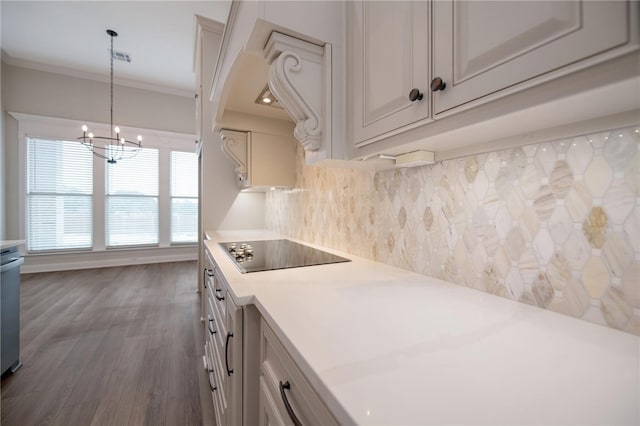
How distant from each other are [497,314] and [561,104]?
0.48m

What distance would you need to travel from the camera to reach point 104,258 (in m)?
4.81

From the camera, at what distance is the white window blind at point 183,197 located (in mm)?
5359

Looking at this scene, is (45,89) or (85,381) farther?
(45,89)

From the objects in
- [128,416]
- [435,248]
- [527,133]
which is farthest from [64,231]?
[527,133]

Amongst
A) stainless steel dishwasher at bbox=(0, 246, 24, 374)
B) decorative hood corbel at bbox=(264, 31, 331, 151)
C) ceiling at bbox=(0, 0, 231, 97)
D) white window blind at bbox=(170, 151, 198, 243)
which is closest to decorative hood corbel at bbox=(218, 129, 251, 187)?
decorative hood corbel at bbox=(264, 31, 331, 151)

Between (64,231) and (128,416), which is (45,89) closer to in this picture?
(64,231)

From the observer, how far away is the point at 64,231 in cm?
455

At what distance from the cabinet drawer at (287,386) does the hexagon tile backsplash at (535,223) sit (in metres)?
0.63

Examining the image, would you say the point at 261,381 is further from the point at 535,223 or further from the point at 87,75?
the point at 87,75

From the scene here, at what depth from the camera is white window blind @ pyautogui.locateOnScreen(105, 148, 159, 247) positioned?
4.90m

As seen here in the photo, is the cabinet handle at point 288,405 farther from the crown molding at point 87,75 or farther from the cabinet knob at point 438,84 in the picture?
the crown molding at point 87,75

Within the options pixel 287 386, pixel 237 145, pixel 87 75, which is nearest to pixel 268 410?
pixel 287 386

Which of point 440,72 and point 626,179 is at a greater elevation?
point 440,72

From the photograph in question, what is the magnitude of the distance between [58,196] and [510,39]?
6219 millimetres
